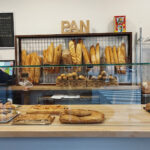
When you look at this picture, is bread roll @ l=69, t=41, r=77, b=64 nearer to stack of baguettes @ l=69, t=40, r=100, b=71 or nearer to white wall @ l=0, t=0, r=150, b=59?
stack of baguettes @ l=69, t=40, r=100, b=71

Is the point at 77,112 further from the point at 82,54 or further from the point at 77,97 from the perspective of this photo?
the point at 82,54

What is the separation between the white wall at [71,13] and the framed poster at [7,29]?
79mm

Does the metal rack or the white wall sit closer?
the metal rack

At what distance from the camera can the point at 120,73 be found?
1.12 meters

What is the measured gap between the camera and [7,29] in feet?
9.83

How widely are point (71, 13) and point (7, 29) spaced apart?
1100mm

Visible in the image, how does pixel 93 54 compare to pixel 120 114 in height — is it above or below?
above

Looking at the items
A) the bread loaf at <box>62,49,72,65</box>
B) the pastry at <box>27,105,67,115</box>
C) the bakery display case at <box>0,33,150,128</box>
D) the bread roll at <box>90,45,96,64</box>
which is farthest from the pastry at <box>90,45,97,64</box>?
the pastry at <box>27,105,67,115</box>

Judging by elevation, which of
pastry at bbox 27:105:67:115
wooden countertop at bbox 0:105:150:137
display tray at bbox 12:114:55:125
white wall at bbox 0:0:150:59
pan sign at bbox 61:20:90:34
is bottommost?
wooden countertop at bbox 0:105:150:137

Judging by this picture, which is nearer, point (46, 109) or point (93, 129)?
point (93, 129)

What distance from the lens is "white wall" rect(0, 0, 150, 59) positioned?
114 inches

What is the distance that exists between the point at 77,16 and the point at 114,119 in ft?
7.36

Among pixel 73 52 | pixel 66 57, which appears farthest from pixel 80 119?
pixel 73 52

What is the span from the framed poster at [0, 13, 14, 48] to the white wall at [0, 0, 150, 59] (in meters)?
A: 0.08
